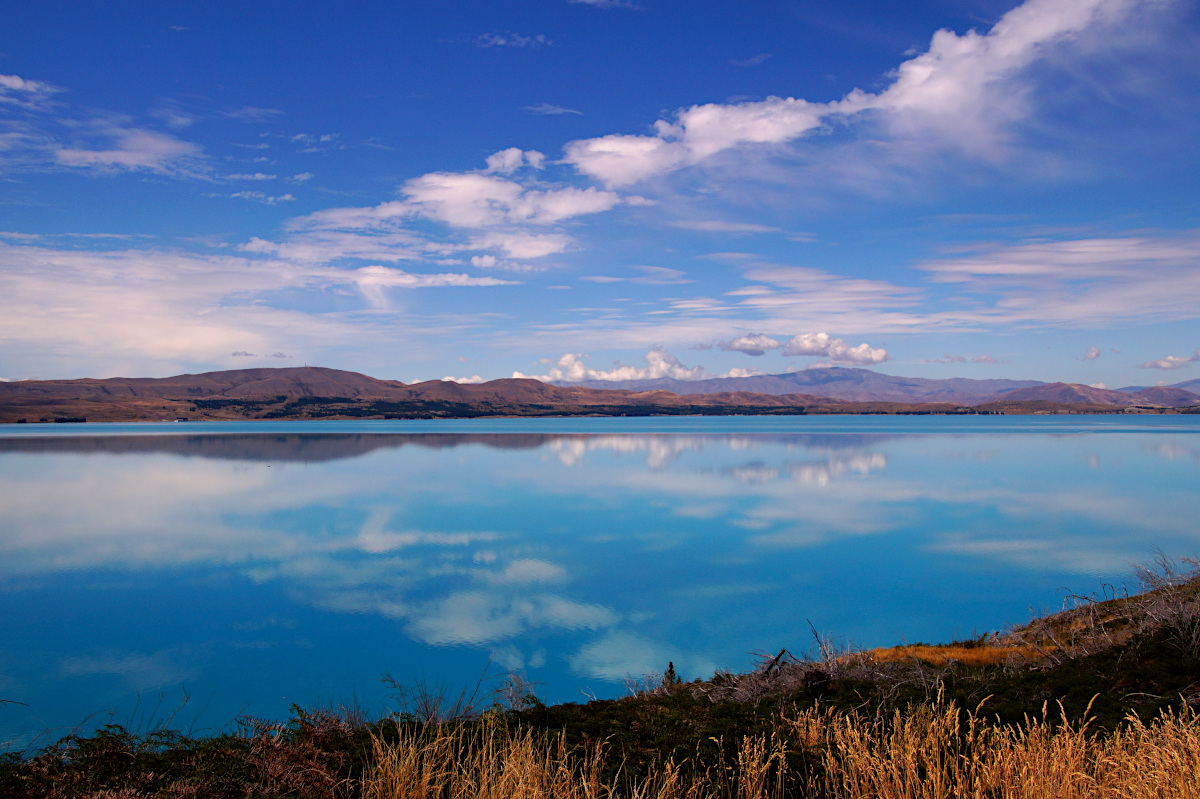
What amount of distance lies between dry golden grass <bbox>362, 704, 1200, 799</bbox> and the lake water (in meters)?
4.71

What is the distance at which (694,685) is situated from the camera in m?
9.38

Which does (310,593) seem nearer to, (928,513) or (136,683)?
(136,683)

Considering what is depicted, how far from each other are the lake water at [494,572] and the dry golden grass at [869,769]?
4714 millimetres

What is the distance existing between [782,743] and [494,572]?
14.7 metres

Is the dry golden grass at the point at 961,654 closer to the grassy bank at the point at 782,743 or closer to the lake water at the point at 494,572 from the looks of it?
the grassy bank at the point at 782,743

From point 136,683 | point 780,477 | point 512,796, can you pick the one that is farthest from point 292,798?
point 780,477

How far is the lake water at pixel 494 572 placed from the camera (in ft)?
42.0

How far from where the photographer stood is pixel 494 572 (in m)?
19.3

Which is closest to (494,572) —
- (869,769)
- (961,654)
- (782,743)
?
(961,654)

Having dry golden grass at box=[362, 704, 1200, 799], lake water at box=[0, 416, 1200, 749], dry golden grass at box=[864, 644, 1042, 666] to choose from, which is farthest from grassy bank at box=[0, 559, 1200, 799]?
lake water at box=[0, 416, 1200, 749]

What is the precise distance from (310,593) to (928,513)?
963 inches

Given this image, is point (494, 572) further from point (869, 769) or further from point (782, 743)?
point (869, 769)

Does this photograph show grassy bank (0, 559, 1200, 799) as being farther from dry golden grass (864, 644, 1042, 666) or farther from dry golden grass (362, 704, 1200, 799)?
dry golden grass (864, 644, 1042, 666)

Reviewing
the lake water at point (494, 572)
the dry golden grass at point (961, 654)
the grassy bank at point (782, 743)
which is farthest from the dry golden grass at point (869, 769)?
the lake water at point (494, 572)
